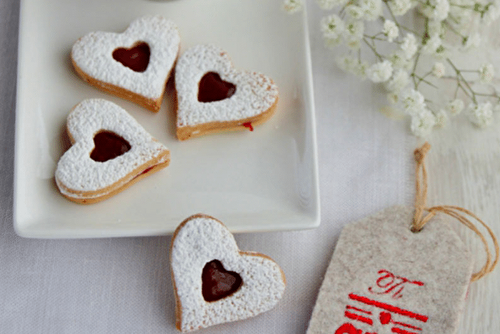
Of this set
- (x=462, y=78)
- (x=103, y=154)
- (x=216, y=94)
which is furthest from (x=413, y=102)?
(x=103, y=154)

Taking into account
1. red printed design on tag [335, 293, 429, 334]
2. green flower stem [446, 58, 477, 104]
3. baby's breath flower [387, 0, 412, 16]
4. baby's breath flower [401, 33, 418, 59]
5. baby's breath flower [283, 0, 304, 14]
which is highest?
baby's breath flower [387, 0, 412, 16]

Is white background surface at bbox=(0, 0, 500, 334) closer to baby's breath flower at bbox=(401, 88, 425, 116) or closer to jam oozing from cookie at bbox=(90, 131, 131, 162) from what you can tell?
baby's breath flower at bbox=(401, 88, 425, 116)

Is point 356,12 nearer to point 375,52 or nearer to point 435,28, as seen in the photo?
point 375,52

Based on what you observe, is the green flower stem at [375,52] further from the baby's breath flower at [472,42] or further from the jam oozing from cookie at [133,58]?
the jam oozing from cookie at [133,58]

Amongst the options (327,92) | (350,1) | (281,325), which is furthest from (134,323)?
(350,1)

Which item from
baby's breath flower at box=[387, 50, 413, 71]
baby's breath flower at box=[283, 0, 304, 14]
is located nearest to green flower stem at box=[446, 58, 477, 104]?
baby's breath flower at box=[387, 50, 413, 71]

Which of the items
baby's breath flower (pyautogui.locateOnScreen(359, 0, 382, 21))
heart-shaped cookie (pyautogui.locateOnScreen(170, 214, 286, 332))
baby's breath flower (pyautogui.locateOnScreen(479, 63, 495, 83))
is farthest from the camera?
baby's breath flower (pyautogui.locateOnScreen(479, 63, 495, 83))

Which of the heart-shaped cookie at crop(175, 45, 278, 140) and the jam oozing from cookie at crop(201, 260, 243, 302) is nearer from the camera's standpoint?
the jam oozing from cookie at crop(201, 260, 243, 302)

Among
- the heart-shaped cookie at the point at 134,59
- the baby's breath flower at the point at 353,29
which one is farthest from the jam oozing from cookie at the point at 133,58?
the baby's breath flower at the point at 353,29
